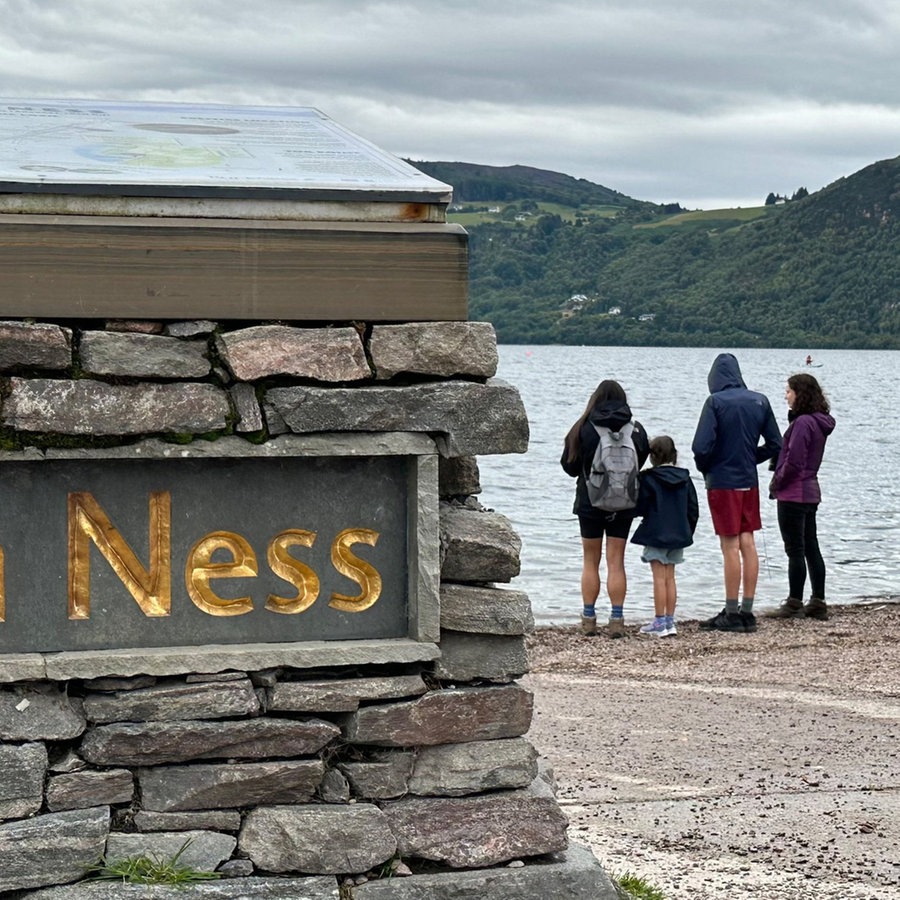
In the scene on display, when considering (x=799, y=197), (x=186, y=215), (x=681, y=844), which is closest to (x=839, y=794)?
(x=681, y=844)

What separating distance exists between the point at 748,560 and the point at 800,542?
692 mm

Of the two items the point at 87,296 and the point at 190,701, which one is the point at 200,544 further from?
the point at 87,296

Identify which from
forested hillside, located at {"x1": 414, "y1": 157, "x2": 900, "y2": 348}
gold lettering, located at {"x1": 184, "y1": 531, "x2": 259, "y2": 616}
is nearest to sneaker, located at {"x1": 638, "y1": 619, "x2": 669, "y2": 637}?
gold lettering, located at {"x1": 184, "y1": 531, "x2": 259, "y2": 616}

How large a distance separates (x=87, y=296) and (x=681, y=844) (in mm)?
3195

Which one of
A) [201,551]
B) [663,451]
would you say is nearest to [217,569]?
[201,551]

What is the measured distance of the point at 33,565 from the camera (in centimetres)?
372

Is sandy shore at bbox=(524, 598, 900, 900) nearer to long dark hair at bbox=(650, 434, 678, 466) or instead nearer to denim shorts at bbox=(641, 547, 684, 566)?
denim shorts at bbox=(641, 547, 684, 566)

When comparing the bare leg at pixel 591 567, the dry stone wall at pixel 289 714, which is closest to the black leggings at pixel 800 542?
the bare leg at pixel 591 567

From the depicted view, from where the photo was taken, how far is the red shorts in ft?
37.4

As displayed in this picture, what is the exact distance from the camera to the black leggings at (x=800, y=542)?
39.4 feet

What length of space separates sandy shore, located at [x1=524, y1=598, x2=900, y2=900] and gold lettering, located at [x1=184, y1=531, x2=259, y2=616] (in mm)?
1948

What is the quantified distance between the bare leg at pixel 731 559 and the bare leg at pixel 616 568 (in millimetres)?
786

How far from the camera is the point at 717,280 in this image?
124 meters

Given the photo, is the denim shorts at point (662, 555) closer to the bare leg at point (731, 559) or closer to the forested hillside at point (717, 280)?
the bare leg at point (731, 559)
